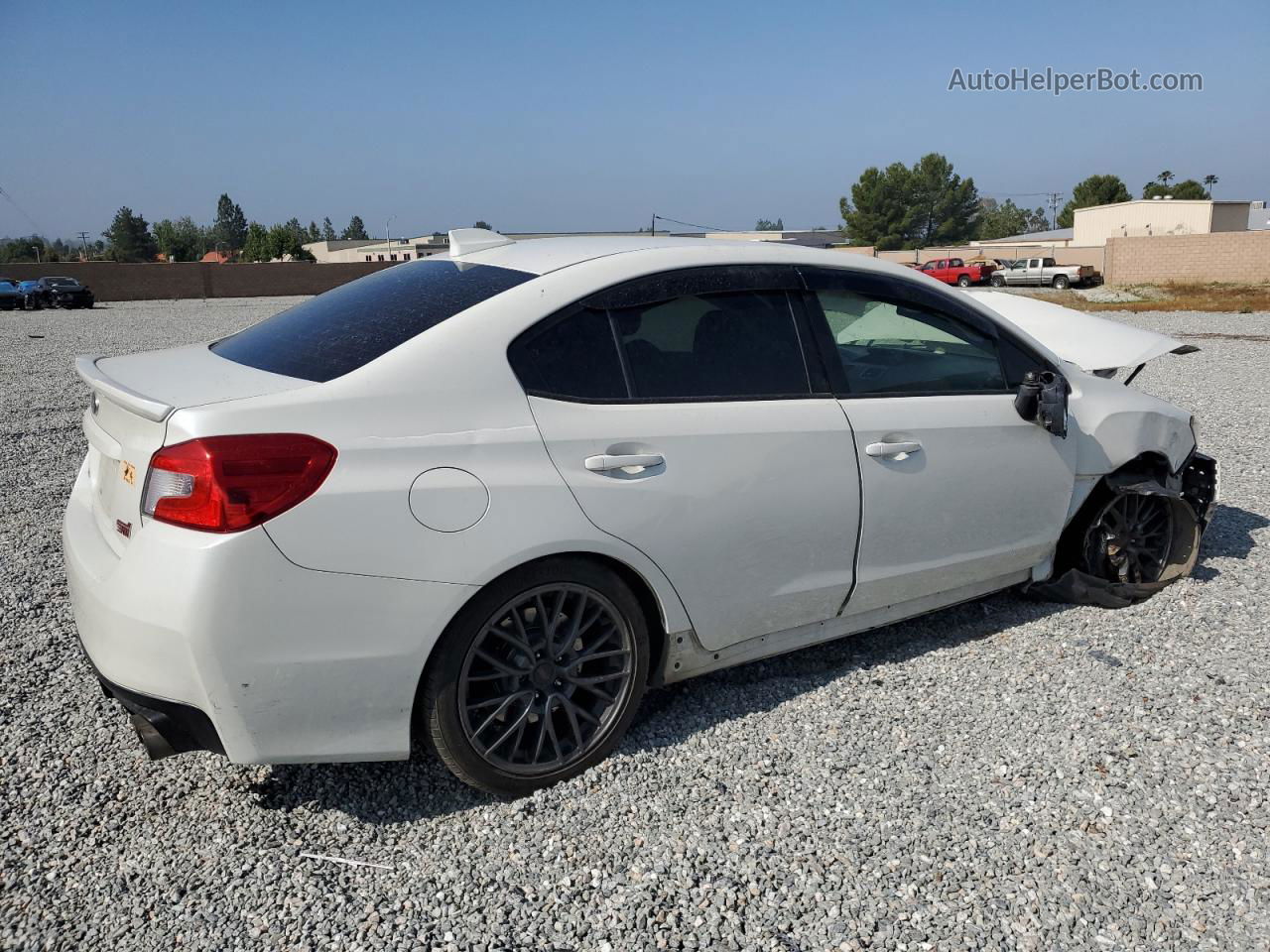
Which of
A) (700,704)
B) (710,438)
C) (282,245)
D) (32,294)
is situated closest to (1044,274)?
(32,294)

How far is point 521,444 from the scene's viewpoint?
2.89 metres

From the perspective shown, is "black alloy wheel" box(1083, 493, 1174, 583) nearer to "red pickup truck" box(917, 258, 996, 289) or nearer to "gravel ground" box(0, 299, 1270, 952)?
"gravel ground" box(0, 299, 1270, 952)

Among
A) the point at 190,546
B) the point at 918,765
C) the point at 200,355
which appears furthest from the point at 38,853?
the point at 918,765

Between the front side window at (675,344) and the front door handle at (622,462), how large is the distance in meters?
0.20

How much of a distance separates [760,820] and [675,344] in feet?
4.92

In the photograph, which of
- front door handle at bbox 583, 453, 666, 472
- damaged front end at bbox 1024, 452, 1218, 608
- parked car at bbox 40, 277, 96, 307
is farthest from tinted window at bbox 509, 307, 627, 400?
parked car at bbox 40, 277, 96, 307

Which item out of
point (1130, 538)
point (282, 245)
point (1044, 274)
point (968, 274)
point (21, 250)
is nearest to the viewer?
point (1130, 538)

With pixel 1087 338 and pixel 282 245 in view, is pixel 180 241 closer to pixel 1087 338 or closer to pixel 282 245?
pixel 282 245

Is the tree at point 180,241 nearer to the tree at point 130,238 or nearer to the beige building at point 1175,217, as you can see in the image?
the tree at point 130,238

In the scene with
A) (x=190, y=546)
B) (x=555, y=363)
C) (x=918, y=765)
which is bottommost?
(x=918, y=765)

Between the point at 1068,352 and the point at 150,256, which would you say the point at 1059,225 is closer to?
the point at 150,256

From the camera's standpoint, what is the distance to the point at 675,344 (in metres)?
3.32

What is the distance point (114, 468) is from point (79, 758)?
3.52 feet

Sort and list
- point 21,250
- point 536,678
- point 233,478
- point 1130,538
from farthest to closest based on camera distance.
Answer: point 21,250 < point 1130,538 < point 536,678 < point 233,478
